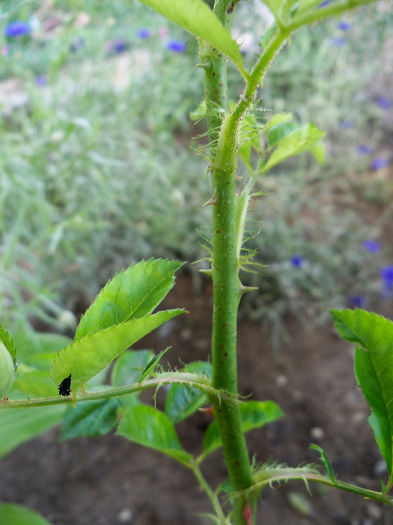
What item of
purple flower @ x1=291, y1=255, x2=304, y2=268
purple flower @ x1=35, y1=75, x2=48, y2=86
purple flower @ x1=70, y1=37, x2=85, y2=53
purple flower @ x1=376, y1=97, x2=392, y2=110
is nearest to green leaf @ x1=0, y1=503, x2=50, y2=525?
purple flower @ x1=291, y1=255, x2=304, y2=268

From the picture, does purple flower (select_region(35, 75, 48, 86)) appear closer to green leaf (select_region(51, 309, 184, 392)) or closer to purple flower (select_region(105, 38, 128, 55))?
purple flower (select_region(105, 38, 128, 55))

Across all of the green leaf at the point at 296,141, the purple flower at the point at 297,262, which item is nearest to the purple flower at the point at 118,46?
the purple flower at the point at 297,262

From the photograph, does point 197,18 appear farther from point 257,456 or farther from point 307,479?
point 257,456

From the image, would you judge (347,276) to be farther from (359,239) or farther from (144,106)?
(144,106)

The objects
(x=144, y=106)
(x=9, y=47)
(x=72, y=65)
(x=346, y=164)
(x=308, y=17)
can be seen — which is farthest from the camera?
(x=346, y=164)

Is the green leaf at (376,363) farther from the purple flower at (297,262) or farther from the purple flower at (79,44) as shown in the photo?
the purple flower at (79,44)

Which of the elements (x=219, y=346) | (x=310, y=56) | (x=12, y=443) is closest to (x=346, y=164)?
(x=310, y=56)

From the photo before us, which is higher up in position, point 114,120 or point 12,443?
point 114,120
